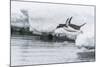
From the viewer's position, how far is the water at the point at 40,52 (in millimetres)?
2422

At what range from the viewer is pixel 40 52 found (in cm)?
252

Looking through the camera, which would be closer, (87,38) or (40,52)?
(40,52)

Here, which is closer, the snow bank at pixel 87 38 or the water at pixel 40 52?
the water at pixel 40 52

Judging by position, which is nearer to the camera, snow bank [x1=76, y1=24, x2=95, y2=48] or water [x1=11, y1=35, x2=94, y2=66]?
water [x1=11, y1=35, x2=94, y2=66]

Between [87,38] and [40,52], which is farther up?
[87,38]

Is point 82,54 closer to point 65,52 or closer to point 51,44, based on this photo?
point 65,52

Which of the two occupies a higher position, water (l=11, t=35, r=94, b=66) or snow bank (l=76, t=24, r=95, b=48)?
snow bank (l=76, t=24, r=95, b=48)

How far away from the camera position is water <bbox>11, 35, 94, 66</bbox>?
7.95ft

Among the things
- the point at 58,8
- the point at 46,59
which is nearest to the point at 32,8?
the point at 58,8

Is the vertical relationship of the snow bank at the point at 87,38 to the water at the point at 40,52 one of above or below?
above

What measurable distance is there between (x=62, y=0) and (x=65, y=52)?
64cm

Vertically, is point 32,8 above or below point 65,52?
above

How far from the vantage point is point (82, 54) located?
8.89 feet
